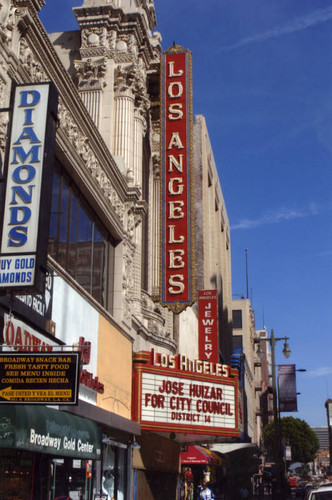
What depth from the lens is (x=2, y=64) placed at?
12.8 meters

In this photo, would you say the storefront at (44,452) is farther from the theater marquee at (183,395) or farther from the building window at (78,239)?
the theater marquee at (183,395)

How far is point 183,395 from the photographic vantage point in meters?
22.7

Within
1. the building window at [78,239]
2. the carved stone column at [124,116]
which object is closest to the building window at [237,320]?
the carved stone column at [124,116]

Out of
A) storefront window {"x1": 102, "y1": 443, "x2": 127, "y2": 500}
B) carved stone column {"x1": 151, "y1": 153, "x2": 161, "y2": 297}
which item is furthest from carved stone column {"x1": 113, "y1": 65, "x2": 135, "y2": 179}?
storefront window {"x1": 102, "y1": 443, "x2": 127, "y2": 500}

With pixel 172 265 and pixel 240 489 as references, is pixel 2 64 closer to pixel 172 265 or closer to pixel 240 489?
pixel 172 265

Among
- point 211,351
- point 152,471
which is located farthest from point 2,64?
point 211,351

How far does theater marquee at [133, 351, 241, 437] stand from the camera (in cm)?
2145

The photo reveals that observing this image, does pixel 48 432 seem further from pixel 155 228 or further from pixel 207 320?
pixel 207 320

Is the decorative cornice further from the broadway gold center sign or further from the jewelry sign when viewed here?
the broadway gold center sign

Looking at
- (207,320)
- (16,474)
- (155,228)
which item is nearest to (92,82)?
(155,228)

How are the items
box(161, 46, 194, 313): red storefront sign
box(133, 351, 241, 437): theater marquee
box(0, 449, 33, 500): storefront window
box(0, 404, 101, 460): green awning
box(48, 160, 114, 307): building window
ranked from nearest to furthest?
box(0, 404, 101, 460): green awning < box(0, 449, 33, 500): storefront window < box(48, 160, 114, 307): building window < box(133, 351, 241, 437): theater marquee < box(161, 46, 194, 313): red storefront sign

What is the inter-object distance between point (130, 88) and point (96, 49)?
7.69 ft

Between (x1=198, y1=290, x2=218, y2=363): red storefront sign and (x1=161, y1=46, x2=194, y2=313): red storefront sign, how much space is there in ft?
43.2

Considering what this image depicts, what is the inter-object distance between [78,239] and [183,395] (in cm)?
795
